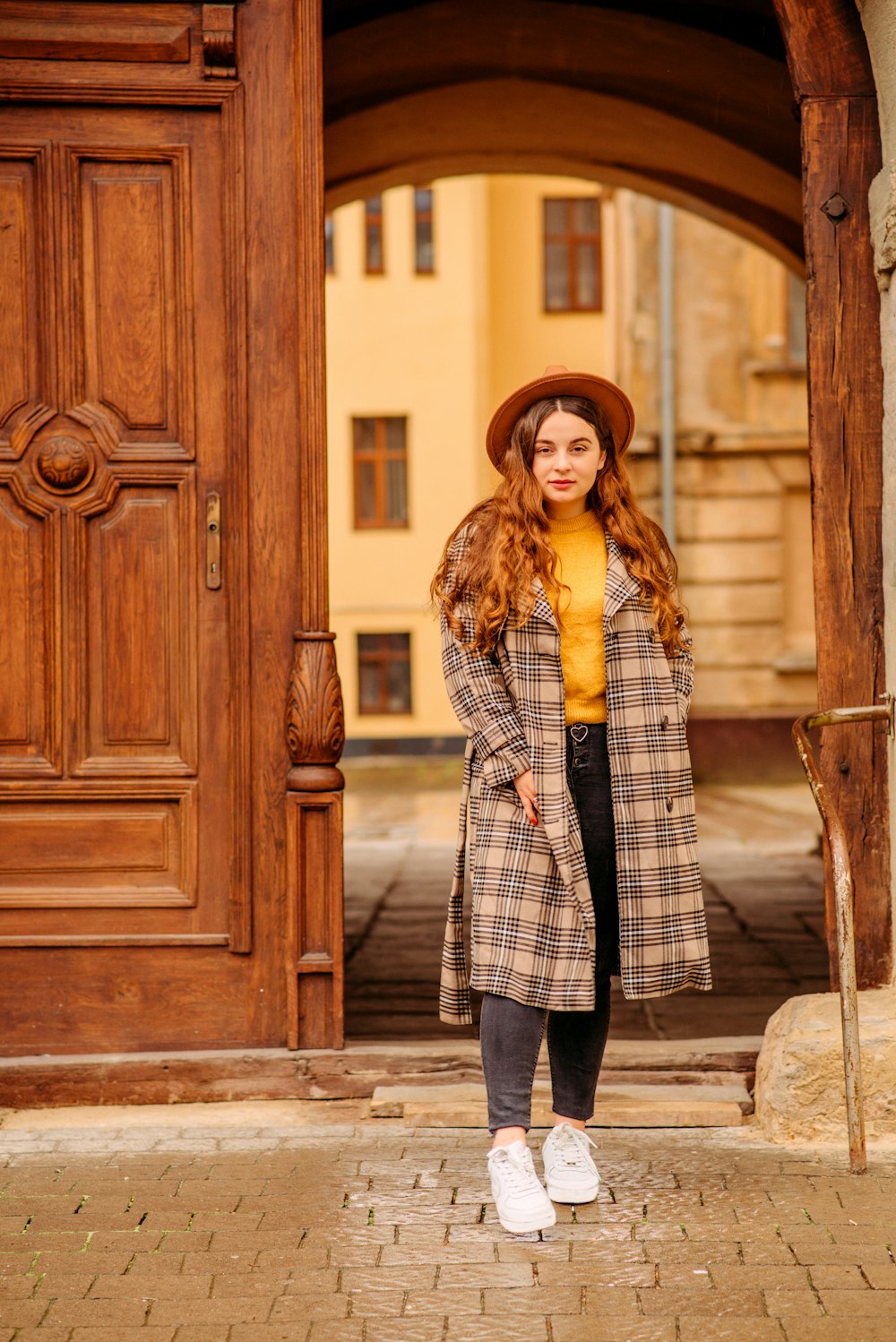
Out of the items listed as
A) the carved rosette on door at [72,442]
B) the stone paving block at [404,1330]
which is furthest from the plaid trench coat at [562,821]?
the carved rosette on door at [72,442]

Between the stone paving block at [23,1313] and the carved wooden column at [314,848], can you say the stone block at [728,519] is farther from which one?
the stone paving block at [23,1313]

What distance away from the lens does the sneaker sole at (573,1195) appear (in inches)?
128

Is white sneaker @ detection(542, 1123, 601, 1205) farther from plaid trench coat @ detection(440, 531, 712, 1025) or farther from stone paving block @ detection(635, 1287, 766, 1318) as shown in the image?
stone paving block @ detection(635, 1287, 766, 1318)

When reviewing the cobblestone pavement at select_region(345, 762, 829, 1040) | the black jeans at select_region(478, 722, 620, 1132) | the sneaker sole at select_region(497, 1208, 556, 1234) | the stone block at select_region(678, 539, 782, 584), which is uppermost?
the stone block at select_region(678, 539, 782, 584)

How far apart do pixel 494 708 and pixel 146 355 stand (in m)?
1.61

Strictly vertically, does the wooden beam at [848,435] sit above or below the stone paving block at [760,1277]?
above

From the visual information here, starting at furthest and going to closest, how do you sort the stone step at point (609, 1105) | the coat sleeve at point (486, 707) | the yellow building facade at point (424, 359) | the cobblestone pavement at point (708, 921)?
1. the yellow building facade at point (424, 359)
2. the cobblestone pavement at point (708, 921)
3. the stone step at point (609, 1105)
4. the coat sleeve at point (486, 707)

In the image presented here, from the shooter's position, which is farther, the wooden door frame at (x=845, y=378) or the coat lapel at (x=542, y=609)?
the wooden door frame at (x=845, y=378)

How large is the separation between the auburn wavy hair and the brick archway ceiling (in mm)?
Answer: 3265

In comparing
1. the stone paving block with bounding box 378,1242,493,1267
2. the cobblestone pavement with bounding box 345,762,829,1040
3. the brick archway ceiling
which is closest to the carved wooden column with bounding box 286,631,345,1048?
the cobblestone pavement with bounding box 345,762,829,1040

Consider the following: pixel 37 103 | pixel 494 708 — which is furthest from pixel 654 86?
pixel 494 708

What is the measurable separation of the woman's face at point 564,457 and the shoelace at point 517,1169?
1.45 meters

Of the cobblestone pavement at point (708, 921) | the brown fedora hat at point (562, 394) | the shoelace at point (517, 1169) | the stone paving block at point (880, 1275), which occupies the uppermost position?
the brown fedora hat at point (562, 394)

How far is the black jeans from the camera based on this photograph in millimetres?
3236
